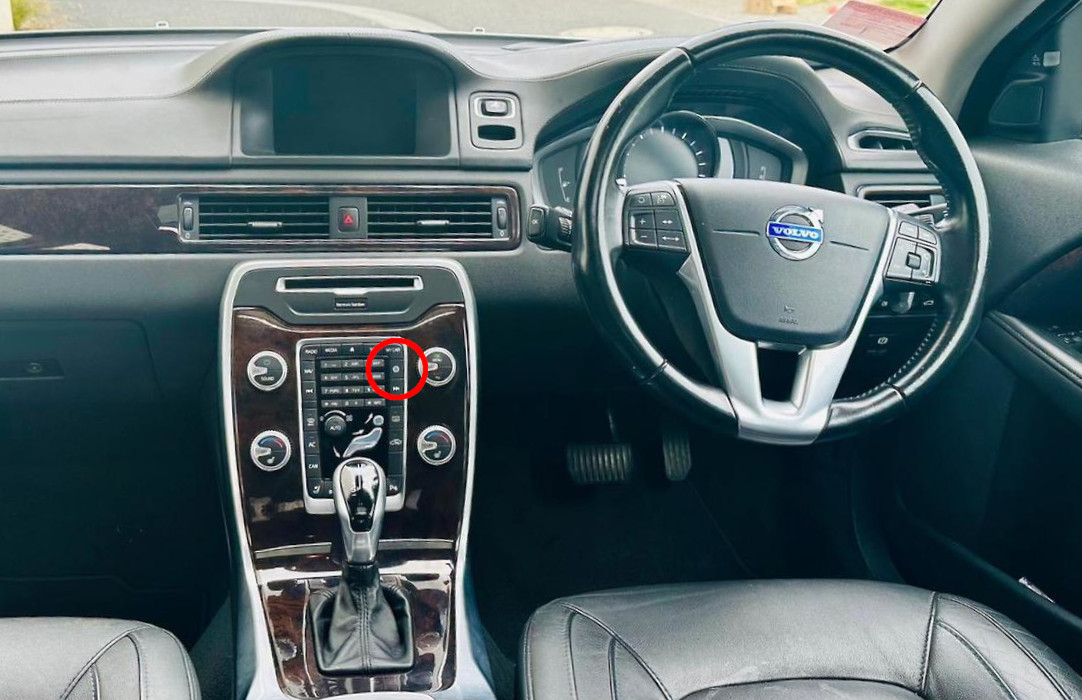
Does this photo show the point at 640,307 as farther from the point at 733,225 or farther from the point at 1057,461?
the point at 1057,461

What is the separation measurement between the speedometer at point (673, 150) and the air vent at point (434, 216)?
0.24m

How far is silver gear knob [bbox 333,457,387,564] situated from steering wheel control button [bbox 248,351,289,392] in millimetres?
223

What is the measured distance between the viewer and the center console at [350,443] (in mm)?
1508

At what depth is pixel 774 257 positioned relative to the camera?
1459 mm

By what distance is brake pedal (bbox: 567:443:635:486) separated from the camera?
2158mm

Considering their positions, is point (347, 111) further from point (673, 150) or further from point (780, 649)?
point (780, 649)

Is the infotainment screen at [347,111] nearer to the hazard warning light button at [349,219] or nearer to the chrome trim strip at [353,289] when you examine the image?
the hazard warning light button at [349,219]

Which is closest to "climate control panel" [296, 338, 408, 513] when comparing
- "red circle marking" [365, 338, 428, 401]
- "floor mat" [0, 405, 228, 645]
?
"red circle marking" [365, 338, 428, 401]

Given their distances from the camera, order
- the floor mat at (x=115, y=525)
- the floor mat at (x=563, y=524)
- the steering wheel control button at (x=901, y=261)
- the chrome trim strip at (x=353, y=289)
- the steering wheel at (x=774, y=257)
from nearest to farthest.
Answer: the steering wheel at (x=774, y=257) < the steering wheel control button at (x=901, y=261) < the chrome trim strip at (x=353, y=289) < the floor mat at (x=115, y=525) < the floor mat at (x=563, y=524)

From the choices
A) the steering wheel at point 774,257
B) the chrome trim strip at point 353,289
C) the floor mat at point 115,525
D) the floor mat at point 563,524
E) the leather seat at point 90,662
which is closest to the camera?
the leather seat at point 90,662

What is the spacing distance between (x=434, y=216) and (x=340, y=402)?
0.36 metres

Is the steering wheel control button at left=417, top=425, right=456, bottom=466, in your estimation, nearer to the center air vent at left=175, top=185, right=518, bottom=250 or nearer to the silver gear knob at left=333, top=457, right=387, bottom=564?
the silver gear knob at left=333, top=457, right=387, bottom=564

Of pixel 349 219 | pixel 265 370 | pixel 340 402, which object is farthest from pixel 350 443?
pixel 349 219

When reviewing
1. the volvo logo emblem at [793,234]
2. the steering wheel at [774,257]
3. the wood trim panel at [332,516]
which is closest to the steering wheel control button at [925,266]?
the steering wheel at [774,257]
